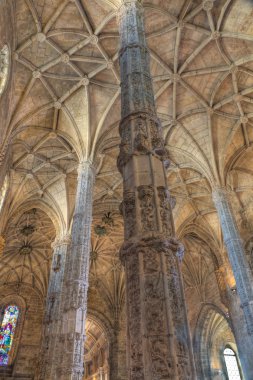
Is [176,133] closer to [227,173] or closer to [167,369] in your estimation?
[227,173]

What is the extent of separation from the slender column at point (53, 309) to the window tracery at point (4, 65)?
8.76m

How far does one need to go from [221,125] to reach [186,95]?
2719mm

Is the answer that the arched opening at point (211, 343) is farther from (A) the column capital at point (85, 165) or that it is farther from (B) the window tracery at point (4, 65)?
(B) the window tracery at point (4, 65)

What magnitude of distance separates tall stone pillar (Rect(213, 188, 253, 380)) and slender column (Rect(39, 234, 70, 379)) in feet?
23.1

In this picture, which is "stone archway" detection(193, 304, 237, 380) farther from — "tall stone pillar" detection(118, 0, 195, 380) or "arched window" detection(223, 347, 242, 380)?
"tall stone pillar" detection(118, 0, 195, 380)

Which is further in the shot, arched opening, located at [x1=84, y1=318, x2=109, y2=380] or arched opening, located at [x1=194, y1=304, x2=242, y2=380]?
arched opening, located at [x1=84, y1=318, x2=109, y2=380]

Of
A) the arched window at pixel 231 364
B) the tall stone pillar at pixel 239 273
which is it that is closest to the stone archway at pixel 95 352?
the arched window at pixel 231 364

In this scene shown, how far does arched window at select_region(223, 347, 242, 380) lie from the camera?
24.1 metres

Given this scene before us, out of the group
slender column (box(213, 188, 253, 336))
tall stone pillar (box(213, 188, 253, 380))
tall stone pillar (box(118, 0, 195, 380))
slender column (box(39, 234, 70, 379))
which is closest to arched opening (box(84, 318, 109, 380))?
slender column (box(39, 234, 70, 379))

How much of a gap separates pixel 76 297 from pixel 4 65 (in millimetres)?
10093

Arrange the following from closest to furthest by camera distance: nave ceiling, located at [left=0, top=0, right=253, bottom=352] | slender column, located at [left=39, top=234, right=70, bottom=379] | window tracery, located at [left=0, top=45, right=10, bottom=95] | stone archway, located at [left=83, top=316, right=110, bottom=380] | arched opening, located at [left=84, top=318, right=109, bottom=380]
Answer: slender column, located at [left=39, top=234, right=70, bottom=379]
window tracery, located at [left=0, top=45, right=10, bottom=95]
nave ceiling, located at [left=0, top=0, right=253, bottom=352]
stone archway, located at [left=83, top=316, right=110, bottom=380]
arched opening, located at [left=84, top=318, right=109, bottom=380]

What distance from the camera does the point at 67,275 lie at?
10797mm

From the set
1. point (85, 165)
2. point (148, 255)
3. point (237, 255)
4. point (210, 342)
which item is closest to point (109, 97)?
point (85, 165)

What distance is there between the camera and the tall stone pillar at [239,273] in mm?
12203
